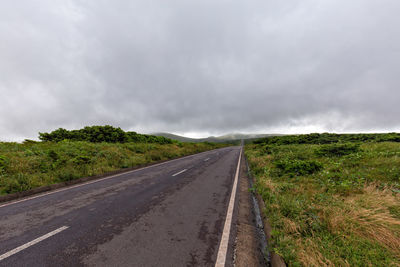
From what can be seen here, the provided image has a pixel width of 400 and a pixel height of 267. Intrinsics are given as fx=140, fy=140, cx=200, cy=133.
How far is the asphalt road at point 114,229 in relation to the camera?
91.4 inches

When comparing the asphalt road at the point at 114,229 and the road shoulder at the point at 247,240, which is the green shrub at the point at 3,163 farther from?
the road shoulder at the point at 247,240

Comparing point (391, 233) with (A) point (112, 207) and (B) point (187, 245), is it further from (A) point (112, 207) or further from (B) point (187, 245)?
(A) point (112, 207)

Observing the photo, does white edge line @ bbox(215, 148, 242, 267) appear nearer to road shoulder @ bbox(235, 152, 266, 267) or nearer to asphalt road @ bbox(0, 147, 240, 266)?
asphalt road @ bbox(0, 147, 240, 266)

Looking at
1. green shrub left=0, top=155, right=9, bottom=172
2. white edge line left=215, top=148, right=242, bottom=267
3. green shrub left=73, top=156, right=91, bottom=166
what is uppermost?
green shrub left=0, top=155, right=9, bottom=172

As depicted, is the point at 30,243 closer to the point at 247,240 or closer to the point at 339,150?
the point at 247,240

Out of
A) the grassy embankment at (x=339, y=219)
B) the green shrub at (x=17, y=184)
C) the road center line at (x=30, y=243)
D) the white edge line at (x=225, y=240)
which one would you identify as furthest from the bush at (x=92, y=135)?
the grassy embankment at (x=339, y=219)

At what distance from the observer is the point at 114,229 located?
3.09 meters

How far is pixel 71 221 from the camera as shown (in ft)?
11.1

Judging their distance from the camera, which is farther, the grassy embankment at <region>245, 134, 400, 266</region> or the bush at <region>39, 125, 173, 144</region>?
the bush at <region>39, 125, 173, 144</region>

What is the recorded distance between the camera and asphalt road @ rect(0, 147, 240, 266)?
2.32m

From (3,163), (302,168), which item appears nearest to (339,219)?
(302,168)

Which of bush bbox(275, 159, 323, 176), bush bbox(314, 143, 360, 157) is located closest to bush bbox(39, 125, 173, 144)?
bush bbox(275, 159, 323, 176)

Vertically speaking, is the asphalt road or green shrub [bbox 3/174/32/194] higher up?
green shrub [bbox 3/174/32/194]

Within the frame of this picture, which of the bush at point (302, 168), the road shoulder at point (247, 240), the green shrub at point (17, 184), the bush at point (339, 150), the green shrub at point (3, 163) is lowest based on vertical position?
the road shoulder at point (247, 240)
